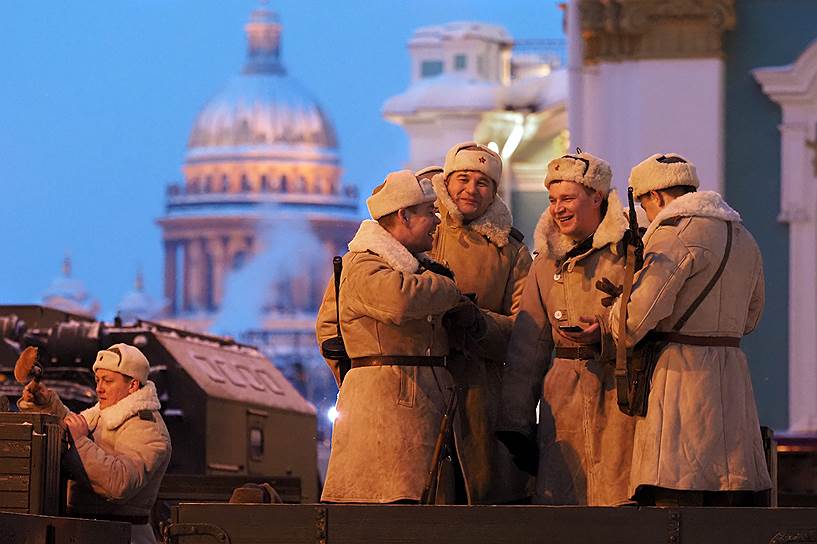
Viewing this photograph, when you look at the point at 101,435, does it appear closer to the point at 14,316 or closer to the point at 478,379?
the point at 478,379

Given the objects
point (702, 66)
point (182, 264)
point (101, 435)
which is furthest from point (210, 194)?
point (101, 435)

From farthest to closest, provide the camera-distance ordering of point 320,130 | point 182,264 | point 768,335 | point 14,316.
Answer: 1. point 320,130
2. point 182,264
3. point 768,335
4. point 14,316

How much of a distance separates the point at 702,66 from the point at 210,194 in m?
144

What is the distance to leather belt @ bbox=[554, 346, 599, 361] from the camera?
30.1ft

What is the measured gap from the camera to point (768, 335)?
22.1 meters

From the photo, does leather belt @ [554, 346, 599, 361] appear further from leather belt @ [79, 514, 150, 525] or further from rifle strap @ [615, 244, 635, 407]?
leather belt @ [79, 514, 150, 525]

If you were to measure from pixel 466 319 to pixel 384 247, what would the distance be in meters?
0.40

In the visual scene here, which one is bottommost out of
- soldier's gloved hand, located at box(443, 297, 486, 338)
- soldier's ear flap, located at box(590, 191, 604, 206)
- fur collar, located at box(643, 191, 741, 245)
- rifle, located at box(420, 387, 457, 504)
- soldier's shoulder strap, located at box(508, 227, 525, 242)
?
rifle, located at box(420, 387, 457, 504)

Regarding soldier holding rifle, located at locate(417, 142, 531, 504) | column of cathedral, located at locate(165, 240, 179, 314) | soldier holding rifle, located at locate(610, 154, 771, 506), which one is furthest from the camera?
column of cathedral, located at locate(165, 240, 179, 314)

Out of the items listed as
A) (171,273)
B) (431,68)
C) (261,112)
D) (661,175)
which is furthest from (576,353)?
(261,112)

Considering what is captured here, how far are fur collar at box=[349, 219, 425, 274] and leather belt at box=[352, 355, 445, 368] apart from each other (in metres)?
0.31

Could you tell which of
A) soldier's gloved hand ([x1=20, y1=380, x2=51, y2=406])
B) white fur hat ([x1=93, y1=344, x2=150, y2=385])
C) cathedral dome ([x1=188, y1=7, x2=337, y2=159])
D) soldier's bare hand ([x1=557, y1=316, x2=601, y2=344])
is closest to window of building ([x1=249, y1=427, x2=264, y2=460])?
soldier's gloved hand ([x1=20, y1=380, x2=51, y2=406])

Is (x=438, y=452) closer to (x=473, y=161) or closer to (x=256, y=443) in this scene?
(x=473, y=161)

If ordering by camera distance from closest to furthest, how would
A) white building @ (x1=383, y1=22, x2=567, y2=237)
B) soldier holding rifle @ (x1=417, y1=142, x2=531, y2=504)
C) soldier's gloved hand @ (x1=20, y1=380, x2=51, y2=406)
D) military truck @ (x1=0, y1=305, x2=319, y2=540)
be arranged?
soldier holding rifle @ (x1=417, y1=142, x2=531, y2=504)
soldier's gloved hand @ (x1=20, y1=380, x2=51, y2=406)
military truck @ (x1=0, y1=305, x2=319, y2=540)
white building @ (x1=383, y1=22, x2=567, y2=237)
